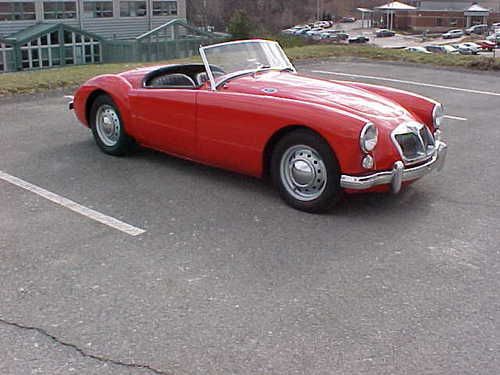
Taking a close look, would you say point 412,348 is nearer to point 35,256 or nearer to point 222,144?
point 35,256

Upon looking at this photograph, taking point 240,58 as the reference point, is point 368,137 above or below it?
below

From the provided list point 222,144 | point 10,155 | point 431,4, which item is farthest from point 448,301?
point 431,4

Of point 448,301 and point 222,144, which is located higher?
point 222,144

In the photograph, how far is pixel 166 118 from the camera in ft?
19.3

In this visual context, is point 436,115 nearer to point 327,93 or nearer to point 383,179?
point 327,93

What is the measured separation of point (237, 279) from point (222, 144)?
1.92 m

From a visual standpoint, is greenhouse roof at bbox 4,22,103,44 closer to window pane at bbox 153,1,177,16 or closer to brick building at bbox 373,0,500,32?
window pane at bbox 153,1,177,16

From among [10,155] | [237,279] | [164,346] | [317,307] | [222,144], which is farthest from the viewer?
[10,155]

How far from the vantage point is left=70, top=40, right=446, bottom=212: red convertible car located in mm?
4781

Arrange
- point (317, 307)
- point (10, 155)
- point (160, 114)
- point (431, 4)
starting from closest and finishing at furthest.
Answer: point (317, 307), point (160, 114), point (10, 155), point (431, 4)

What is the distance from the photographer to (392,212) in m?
5.01

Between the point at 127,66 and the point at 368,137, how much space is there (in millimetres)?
10237

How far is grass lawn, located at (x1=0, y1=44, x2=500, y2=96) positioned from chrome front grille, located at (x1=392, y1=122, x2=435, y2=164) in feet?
24.5

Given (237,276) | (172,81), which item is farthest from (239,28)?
(237,276)
